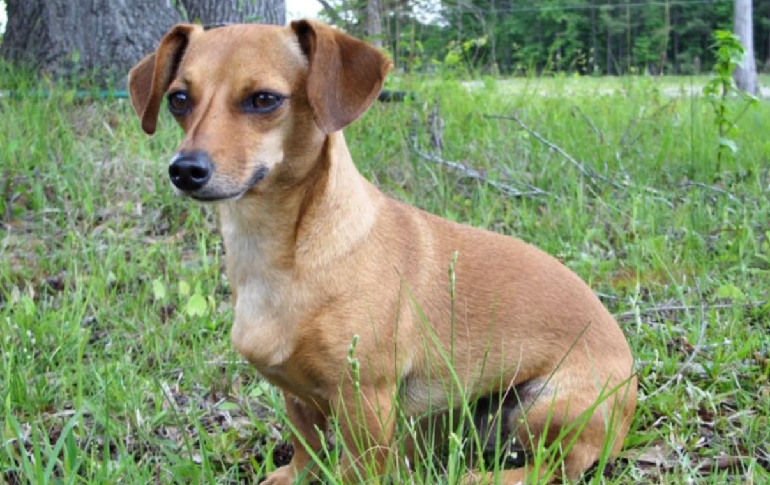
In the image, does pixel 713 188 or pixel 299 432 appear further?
pixel 713 188

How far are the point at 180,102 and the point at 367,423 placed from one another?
3.17 feet

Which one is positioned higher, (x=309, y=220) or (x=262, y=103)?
(x=262, y=103)

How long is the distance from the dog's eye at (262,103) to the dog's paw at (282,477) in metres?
1.04

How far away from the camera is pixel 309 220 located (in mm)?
2402

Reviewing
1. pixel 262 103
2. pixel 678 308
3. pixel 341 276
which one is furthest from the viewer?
pixel 678 308

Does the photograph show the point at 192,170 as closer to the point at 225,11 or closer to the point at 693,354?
the point at 693,354

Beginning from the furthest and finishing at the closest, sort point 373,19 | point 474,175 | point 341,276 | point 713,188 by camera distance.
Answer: point 373,19 → point 474,175 → point 713,188 → point 341,276

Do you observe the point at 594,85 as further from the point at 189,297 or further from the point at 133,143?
the point at 189,297

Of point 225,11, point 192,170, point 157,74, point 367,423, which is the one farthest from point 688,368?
point 225,11

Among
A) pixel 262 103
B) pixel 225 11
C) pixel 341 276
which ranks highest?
pixel 225 11

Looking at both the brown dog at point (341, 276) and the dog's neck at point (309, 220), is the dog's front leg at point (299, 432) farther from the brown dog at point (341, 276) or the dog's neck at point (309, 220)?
the dog's neck at point (309, 220)

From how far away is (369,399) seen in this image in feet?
7.66

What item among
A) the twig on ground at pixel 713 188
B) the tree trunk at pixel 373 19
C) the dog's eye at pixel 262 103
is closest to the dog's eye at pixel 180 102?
the dog's eye at pixel 262 103

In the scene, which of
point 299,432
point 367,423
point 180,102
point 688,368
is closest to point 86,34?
point 180,102
